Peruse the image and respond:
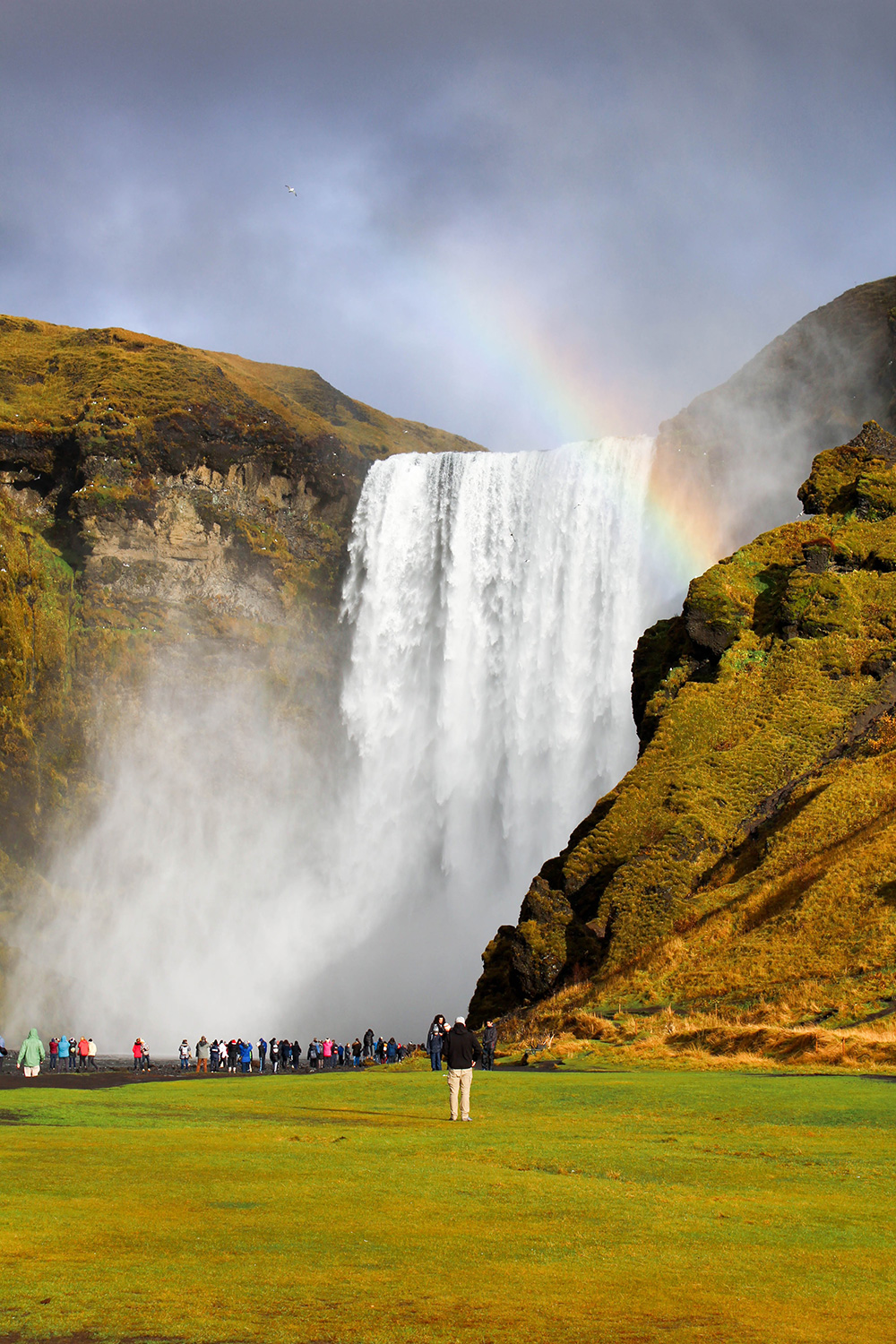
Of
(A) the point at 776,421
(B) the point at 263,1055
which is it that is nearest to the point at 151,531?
(A) the point at 776,421

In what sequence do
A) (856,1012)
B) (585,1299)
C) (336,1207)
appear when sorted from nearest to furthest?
(585,1299), (336,1207), (856,1012)

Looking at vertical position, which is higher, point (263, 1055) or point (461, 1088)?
point (461, 1088)

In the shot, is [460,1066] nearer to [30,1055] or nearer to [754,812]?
[30,1055]

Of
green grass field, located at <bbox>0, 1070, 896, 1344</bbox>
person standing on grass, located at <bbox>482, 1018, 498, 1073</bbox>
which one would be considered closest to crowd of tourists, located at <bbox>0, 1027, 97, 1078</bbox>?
person standing on grass, located at <bbox>482, 1018, 498, 1073</bbox>

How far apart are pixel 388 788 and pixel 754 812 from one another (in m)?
37.4

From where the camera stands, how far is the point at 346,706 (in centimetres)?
6744

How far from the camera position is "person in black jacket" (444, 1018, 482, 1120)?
13250 mm

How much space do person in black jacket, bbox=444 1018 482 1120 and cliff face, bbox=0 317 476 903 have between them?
173 ft

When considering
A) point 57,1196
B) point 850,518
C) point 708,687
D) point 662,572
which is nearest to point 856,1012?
point 708,687

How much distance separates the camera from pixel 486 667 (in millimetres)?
62219

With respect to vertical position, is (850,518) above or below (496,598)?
below

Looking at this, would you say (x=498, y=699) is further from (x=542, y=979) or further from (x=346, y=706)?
(x=542, y=979)

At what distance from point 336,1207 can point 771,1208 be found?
2787 millimetres

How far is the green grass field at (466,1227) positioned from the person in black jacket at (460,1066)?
0.41 meters
